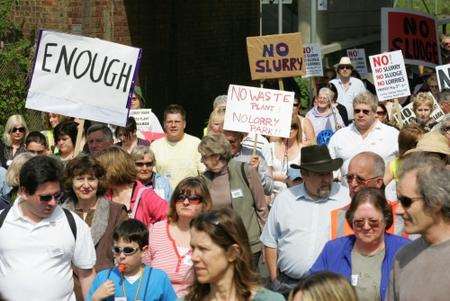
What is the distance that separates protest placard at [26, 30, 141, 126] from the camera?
37.0 ft

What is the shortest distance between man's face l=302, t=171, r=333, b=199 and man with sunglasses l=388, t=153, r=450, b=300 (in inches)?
86.1

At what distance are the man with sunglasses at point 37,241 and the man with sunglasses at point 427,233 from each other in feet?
7.21

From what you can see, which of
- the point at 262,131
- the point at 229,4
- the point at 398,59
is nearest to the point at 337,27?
the point at 229,4

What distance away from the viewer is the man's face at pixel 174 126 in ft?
36.3

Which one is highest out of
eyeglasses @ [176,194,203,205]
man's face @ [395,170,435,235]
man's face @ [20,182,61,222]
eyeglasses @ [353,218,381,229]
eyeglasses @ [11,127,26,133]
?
man's face @ [395,170,435,235]

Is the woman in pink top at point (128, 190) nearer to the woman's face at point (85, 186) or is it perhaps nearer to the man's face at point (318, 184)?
the woman's face at point (85, 186)

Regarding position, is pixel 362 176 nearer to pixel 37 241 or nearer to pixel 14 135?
pixel 37 241

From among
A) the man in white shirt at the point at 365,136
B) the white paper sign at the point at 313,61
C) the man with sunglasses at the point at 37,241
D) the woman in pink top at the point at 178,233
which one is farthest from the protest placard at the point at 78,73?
the white paper sign at the point at 313,61

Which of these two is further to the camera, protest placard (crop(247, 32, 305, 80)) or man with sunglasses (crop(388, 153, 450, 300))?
protest placard (crop(247, 32, 305, 80))

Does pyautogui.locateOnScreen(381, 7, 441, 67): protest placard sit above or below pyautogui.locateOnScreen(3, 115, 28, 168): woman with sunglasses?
above

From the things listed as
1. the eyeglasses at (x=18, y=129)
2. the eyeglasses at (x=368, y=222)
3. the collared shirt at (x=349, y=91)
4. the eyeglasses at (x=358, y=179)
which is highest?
the eyeglasses at (x=358, y=179)

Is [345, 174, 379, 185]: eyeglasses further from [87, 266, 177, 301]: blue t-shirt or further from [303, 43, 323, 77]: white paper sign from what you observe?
[303, 43, 323, 77]: white paper sign

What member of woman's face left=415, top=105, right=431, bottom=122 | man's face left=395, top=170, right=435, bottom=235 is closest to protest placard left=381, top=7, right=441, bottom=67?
woman's face left=415, top=105, right=431, bottom=122

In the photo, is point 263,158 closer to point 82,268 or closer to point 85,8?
point 82,268
